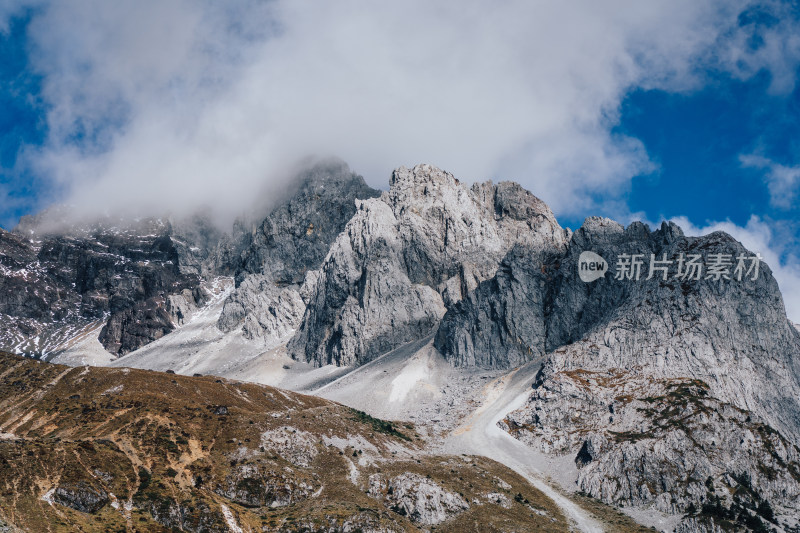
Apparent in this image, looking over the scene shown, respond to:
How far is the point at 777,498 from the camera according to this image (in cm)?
12912

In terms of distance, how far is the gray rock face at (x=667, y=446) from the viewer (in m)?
126

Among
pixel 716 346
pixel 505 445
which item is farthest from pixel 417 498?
pixel 716 346

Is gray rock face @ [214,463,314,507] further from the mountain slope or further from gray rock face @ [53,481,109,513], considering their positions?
gray rock face @ [53,481,109,513]

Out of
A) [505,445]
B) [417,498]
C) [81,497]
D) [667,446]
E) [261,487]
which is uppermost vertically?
[667,446]

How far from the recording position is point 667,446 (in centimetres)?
13725

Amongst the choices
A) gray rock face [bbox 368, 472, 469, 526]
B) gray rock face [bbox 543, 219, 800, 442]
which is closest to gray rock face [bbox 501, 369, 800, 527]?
gray rock face [bbox 543, 219, 800, 442]

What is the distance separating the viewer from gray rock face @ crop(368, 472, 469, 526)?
4033 inches

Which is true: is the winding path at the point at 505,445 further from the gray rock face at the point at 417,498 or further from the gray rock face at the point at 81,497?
the gray rock face at the point at 81,497

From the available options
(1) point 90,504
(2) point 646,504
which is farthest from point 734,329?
(1) point 90,504

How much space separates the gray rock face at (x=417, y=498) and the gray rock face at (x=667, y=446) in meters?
43.0

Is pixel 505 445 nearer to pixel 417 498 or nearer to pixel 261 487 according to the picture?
pixel 417 498

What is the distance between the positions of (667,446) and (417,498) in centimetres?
6538

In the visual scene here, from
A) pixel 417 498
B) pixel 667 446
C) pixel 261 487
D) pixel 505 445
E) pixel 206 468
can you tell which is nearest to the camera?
pixel 261 487

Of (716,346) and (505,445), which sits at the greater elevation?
(716,346)
